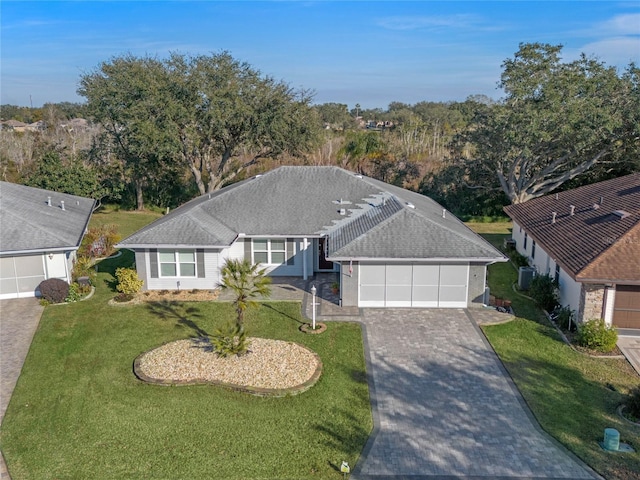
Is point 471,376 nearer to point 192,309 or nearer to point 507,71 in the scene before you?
point 192,309

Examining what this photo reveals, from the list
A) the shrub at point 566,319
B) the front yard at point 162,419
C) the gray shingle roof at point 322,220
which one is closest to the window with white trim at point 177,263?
the gray shingle roof at point 322,220

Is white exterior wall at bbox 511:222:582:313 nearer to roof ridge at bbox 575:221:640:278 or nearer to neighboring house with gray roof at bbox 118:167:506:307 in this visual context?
roof ridge at bbox 575:221:640:278

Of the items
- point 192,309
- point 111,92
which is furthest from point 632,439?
point 111,92

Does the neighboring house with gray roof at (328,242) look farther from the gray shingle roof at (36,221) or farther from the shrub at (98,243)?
the shrub at (98,243)

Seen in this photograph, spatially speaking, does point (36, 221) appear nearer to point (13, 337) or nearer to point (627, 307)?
point (13, 337)

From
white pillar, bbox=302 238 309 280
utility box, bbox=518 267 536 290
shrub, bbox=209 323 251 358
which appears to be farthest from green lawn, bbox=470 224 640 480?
white pillar, bbox=302 238 309 280
